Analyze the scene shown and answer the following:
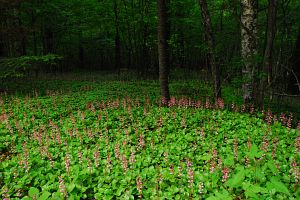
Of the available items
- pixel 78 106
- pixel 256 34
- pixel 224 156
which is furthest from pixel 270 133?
pixel 78 106

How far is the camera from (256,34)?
755cm

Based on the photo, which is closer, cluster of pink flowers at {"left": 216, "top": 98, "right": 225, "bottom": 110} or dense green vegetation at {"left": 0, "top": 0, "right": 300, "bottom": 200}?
dense green vegetation at {"left": 0, "top": 0, "right": 300, "bottom": 200}

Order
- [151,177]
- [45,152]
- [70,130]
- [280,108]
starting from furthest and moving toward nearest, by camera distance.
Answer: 1. [280,108]
2. [70,130]
3. [45,152]
4. [151,177]

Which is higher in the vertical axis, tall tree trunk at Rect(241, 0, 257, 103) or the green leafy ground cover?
tall tree trunk at Rect(241, 0, 257, 103)

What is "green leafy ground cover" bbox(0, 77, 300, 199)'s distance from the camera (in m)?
3.61

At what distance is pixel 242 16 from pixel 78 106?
21.5 ft

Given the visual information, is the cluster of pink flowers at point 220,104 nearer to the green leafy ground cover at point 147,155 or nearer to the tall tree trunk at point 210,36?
the green leafy ground cover at point 147,155

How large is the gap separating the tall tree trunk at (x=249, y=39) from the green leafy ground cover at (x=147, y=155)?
113 centimetres

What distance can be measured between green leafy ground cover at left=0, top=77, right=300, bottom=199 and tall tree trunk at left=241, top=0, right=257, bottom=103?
3.70 ft

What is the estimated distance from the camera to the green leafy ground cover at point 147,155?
3609mm

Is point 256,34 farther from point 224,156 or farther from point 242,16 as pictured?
point 224,156

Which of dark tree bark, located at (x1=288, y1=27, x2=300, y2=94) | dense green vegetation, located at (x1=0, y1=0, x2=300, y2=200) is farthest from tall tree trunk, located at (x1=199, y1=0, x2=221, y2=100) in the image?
dark tree bark, located at (x1=288, y1=27, x2=300, y2=94)

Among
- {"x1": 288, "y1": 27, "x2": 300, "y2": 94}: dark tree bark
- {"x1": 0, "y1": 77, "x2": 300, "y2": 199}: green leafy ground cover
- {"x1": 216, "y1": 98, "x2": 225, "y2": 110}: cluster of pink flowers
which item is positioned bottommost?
{"x1": 0, "y1": 77, "x2": 300, "y2": 199}: green leafy ground cover

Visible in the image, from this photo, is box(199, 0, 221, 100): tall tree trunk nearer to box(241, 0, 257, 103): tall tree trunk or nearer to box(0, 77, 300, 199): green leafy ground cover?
box(241, 0, 257, 103): tall tree trunk
